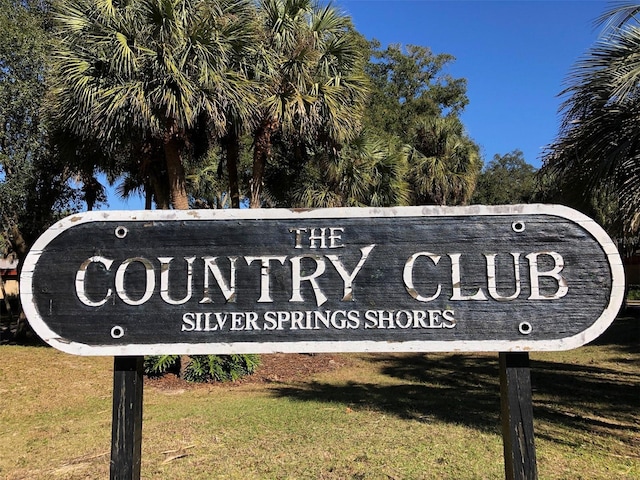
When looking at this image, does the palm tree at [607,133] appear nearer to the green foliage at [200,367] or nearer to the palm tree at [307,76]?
the palm tree at [307,76]

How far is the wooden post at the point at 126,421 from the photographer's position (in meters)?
2.11

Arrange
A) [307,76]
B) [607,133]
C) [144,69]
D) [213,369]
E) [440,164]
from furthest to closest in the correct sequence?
[440,164] → [213,369] → [307,76] → [144,69] → [607,133]

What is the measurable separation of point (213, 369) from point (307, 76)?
555 cm

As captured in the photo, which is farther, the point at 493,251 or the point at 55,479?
the point at 55,479

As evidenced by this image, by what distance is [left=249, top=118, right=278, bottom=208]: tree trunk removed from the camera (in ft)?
29.4

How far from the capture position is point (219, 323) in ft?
6.90

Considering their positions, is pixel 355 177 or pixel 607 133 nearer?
pixel 607 133

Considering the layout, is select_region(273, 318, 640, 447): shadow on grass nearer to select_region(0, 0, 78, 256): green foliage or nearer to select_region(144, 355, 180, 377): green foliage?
select_region(144, 355, 180, 377): green foliage

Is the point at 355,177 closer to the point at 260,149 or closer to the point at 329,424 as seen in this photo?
the point at 260,149

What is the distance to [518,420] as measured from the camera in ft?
6.82

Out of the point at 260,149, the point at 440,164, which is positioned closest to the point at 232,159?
the point at 260,149

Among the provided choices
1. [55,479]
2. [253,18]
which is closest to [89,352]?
[55,479]

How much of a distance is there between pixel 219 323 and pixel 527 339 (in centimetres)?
130

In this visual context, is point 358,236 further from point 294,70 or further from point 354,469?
point 294,70
